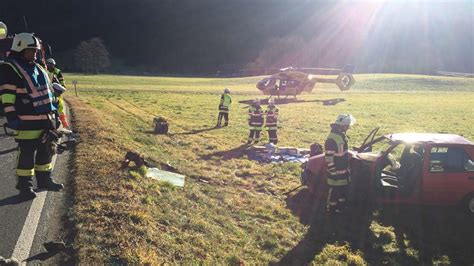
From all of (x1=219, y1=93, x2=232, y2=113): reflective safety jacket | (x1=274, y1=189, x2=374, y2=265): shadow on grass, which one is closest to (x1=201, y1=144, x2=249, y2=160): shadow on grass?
(x1=274, y1=189, x2=374, y2=265): shadow on grass

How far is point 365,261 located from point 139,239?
387 centimetres

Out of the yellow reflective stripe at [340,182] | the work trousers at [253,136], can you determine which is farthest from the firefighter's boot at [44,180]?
the work trousers at [253,136]

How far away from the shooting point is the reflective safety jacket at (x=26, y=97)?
557 cm

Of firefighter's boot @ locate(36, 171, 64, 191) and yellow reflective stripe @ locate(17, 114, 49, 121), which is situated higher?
yellow reflective stripe @ locate(17, 114, 49, 121)

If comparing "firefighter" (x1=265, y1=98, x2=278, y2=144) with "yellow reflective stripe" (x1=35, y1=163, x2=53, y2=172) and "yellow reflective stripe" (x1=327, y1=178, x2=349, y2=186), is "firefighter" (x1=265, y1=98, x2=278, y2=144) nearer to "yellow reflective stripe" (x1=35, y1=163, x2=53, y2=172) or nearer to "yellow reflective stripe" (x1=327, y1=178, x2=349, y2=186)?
"yellow reflective stripe" (x1=327, y1=178, x2=349, y2=186)

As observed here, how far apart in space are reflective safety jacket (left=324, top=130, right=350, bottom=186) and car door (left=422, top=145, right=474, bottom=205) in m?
1.87

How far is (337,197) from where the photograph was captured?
8359 millimetres

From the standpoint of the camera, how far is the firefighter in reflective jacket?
26.6 feet

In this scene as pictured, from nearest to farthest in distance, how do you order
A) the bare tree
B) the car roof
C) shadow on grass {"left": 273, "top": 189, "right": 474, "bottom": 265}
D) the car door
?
shadow on grass {"left": 273, "top": 189, "right": 474, "bottom": 265}, the car door, the car roof, the bare tree

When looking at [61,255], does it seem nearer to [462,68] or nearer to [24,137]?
[24,137]

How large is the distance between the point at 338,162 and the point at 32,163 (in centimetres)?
570

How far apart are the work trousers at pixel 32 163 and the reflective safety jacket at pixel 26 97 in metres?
0.16

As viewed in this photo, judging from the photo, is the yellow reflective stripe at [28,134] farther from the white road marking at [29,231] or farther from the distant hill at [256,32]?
the distant hill at [256,32]

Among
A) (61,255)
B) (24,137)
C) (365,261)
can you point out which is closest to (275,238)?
(365,261)
